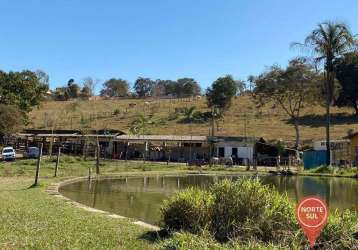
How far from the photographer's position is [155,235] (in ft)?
36.4

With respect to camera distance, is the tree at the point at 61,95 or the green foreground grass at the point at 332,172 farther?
the tree at the point at 61,95

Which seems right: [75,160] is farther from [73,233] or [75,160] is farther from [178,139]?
[73,233]

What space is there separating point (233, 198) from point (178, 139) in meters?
50.3

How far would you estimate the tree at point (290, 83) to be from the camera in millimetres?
63969

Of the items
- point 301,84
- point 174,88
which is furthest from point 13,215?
point 174,88

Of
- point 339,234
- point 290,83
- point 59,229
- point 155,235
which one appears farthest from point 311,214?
point 290,83

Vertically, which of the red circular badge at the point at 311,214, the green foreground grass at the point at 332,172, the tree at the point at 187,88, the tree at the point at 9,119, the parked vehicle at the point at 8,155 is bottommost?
the green foreground grass at the point at 332,172

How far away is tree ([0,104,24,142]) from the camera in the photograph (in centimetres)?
5837

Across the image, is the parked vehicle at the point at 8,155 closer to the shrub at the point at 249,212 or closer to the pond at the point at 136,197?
the pond at the point at 136,197

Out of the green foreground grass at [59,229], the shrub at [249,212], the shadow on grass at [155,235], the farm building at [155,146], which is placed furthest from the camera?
the farm building at [155,146]

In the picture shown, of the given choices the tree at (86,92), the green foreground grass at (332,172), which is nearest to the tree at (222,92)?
the green foreground grass at (332,172)

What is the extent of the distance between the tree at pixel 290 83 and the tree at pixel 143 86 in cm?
9341

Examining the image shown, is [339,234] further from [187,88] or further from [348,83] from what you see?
[187,88]

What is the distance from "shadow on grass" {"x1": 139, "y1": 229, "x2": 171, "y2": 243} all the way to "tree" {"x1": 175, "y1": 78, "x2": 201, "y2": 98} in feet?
435
